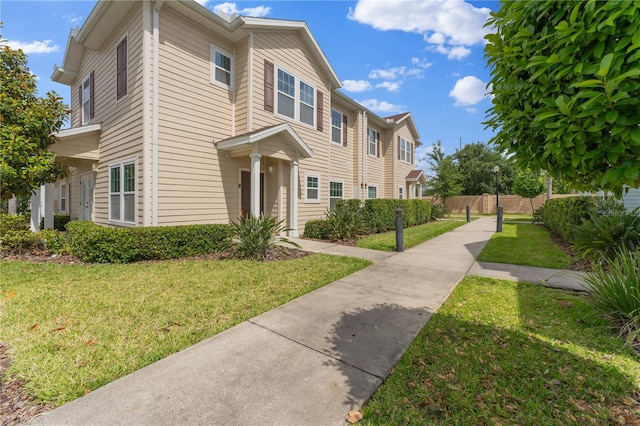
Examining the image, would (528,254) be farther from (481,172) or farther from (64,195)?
(481,172)

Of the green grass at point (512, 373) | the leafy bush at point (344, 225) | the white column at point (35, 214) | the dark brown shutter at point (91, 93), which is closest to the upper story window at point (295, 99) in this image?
the leafy bush at point (344, 225)

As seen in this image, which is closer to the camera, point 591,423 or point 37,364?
point 591,423

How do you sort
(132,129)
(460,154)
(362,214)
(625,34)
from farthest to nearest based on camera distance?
(460,154), (362,214), (132,129), (625,34)

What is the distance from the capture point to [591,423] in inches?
78.1

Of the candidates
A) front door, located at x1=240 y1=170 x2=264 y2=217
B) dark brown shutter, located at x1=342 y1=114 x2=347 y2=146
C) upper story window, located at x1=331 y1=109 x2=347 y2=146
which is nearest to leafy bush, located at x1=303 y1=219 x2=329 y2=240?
front door, located at x1=240 y1=170 x2=264 y2=217

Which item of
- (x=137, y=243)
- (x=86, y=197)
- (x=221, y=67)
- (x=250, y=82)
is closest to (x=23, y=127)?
(x=137, y=243)

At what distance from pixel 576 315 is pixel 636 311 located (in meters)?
0.59

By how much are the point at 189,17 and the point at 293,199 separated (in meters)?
6.30

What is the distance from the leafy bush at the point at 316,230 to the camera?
10.5 meters

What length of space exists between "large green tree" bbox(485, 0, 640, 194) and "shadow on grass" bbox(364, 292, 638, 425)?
1656mm

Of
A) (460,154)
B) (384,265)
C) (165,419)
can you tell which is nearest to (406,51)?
(384,265)

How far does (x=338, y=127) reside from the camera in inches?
570

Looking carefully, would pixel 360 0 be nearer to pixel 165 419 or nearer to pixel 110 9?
pixel 110 9

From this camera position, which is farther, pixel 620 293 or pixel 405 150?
pixel 405 150
